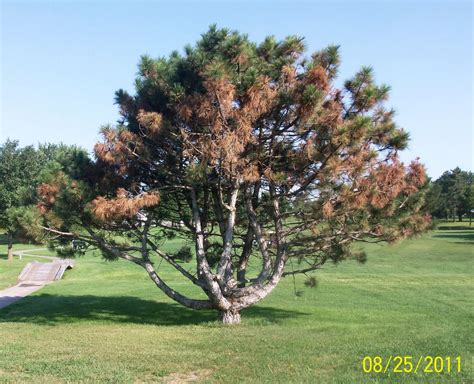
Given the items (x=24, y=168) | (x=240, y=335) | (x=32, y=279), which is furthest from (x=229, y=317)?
(x=24, y=168)

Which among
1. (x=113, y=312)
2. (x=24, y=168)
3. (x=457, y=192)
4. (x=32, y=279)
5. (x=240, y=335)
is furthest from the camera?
(x=457, y=192)

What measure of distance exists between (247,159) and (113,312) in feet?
24.1

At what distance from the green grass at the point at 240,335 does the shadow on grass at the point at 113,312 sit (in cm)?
3

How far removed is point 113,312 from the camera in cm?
1532

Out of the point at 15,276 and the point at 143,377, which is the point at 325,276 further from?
the point at 143,377

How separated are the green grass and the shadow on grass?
34mm

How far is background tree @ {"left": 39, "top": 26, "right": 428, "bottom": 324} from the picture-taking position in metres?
10.3

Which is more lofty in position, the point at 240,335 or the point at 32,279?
the point at 32,279

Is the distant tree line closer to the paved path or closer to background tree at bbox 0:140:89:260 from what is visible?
the paved path

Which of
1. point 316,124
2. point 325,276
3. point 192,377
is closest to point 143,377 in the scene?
point 192,377

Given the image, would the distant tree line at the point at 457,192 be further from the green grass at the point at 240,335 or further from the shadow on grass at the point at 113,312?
the shadow on grass at the point at 113,312

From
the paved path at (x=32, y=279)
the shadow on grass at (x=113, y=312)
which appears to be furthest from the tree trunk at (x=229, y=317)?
the paved path at (x=32, y=279)

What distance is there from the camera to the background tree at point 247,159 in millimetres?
10258

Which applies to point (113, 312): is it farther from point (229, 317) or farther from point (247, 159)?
point (247, 159)
